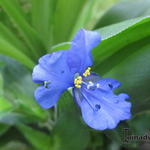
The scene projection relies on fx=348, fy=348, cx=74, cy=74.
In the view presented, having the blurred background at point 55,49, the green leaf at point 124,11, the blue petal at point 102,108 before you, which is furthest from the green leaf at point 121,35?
the green leaf at point 124,11

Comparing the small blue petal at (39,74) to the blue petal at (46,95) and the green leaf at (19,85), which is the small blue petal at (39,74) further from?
the green leaf at (19,85)

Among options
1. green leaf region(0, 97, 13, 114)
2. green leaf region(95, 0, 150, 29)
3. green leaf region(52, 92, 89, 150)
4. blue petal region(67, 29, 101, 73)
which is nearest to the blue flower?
blue petal region(67, 29, 101, 73)

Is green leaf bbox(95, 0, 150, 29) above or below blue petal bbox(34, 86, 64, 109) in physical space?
below

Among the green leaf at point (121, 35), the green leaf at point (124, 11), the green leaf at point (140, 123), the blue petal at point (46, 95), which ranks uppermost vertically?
the blue petal at point (46, 95)

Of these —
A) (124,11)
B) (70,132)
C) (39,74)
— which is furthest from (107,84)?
(124,11)

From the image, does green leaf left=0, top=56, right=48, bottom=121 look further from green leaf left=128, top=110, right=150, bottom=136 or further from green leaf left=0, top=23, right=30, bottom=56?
green leaf left=128, top=110, right=150, bottom=136

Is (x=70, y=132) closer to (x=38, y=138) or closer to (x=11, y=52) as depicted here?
(x=38, y=138)

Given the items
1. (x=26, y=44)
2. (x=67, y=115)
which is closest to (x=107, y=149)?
(x=67, y=115)
